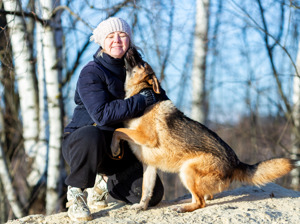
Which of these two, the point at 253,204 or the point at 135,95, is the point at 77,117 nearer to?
the point at 135,95

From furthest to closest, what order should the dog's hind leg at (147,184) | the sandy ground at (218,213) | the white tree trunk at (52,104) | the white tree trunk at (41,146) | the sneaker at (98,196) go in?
the white tree trunk at (41,146), the white tree trunk at (52,104), the sneaker at (98,196), the dog's hind leg at (147,184), the sandy ground at (218,213)

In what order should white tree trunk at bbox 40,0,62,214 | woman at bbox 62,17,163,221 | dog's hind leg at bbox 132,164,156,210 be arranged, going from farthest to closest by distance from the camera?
white tree trunk at bbox 40,0,62,214 < dog's hind leg at bbox 132,164,156,210 < woman at bbox 62,17,163,221

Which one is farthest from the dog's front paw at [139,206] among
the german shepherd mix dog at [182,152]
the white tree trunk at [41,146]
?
the white tree trunk at [41,146]

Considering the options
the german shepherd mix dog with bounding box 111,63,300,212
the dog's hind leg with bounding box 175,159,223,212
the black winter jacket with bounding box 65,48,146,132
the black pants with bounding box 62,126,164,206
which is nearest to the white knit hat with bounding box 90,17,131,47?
the black winter jacket with bounding box 65,48,146,132

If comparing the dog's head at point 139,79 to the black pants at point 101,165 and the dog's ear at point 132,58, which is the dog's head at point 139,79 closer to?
the dog's ear at point 132,58

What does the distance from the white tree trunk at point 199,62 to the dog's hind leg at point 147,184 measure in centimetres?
302

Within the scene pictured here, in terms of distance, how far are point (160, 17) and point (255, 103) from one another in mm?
4764

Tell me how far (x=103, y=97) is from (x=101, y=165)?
0.93 metres

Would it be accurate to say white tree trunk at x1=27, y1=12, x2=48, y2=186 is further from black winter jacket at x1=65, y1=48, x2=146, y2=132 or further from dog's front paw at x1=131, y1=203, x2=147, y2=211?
dog's front paw at x1=131, y1=203, x2=147, y2=211

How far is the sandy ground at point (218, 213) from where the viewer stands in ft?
10.0

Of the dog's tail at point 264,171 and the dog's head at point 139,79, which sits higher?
the dog's head at point 139,79

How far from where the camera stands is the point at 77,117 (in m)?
3.59

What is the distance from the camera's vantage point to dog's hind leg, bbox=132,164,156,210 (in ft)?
11.8

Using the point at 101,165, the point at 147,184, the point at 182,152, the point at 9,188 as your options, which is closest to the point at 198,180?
the point at 182,152
